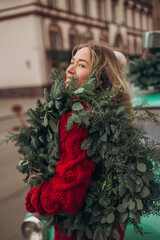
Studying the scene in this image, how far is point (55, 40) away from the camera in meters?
19.4

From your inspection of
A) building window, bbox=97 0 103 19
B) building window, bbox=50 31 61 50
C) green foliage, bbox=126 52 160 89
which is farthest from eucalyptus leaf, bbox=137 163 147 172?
building window, bbox=97 0 103 19

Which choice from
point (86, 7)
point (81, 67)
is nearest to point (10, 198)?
point (81, 67)

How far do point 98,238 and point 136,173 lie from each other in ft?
1.21

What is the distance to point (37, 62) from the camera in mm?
17938

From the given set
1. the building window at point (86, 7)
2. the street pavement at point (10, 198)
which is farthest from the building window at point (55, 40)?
the street pavement at point (10, 198)

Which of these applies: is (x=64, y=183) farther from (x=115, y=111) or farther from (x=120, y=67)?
(x=120, y=67)

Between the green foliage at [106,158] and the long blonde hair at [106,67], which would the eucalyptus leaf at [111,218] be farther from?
the long blonde hair at [106,67]

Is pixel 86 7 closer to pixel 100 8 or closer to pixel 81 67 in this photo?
pixel 100 8

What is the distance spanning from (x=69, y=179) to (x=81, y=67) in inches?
24.3

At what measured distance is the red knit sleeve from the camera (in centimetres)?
124

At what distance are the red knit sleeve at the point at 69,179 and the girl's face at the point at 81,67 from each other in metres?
0.29

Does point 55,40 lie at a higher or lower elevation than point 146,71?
higher

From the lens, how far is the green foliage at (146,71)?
2436mm

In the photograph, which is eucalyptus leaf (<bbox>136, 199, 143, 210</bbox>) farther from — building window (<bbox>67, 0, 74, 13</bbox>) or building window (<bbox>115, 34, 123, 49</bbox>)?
building window (<bbox>115, 34, 123, 49</bbox>)
